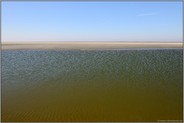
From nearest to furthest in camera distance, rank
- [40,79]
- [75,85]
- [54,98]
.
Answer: [54,98]
[75,85]
[40,79]

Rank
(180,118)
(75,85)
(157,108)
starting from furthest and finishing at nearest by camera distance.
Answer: (75,85)
(157,108)
(180,118)

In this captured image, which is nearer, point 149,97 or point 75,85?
point 149,97

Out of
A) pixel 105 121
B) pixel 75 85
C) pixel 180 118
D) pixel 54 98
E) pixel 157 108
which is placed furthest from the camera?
pixel 75 85

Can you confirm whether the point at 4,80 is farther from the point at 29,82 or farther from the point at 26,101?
the point at 26,101

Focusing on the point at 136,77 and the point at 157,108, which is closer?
the point at 157,108

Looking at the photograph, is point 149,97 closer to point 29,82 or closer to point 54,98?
point 54,98

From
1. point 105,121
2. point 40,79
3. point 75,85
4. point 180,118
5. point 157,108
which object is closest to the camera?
point 105,121

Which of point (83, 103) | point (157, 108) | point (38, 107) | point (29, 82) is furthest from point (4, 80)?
point (157, 108)

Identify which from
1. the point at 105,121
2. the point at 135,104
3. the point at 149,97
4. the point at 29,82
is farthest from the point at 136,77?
the point at 105,121
